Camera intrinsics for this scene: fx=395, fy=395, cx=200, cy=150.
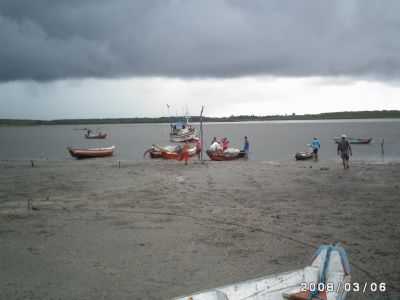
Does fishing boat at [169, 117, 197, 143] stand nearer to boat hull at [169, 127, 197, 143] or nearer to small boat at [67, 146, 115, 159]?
boat hull at [169, 127, 197, 143]

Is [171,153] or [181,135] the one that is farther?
[181,135]

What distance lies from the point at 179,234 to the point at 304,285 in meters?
4.72

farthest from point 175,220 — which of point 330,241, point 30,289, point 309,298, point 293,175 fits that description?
point 293,175

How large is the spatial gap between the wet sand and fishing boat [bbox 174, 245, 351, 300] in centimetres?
141

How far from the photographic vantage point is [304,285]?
5156mm

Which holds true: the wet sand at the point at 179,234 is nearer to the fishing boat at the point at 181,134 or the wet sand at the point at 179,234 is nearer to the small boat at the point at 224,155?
the small boat at the point at 224,155

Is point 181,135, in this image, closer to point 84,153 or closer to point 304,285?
point 84,153

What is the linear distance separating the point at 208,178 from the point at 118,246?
11.1 meters

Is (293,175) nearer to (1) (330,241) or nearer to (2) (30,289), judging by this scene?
(1) (330,241)

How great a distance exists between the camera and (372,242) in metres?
8.49

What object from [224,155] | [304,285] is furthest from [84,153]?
[304,285]

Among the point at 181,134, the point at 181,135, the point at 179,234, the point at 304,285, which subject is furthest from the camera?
the point at 181,134

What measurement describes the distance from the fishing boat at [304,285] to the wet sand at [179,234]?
1.41m

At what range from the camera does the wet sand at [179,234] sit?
686 cm
